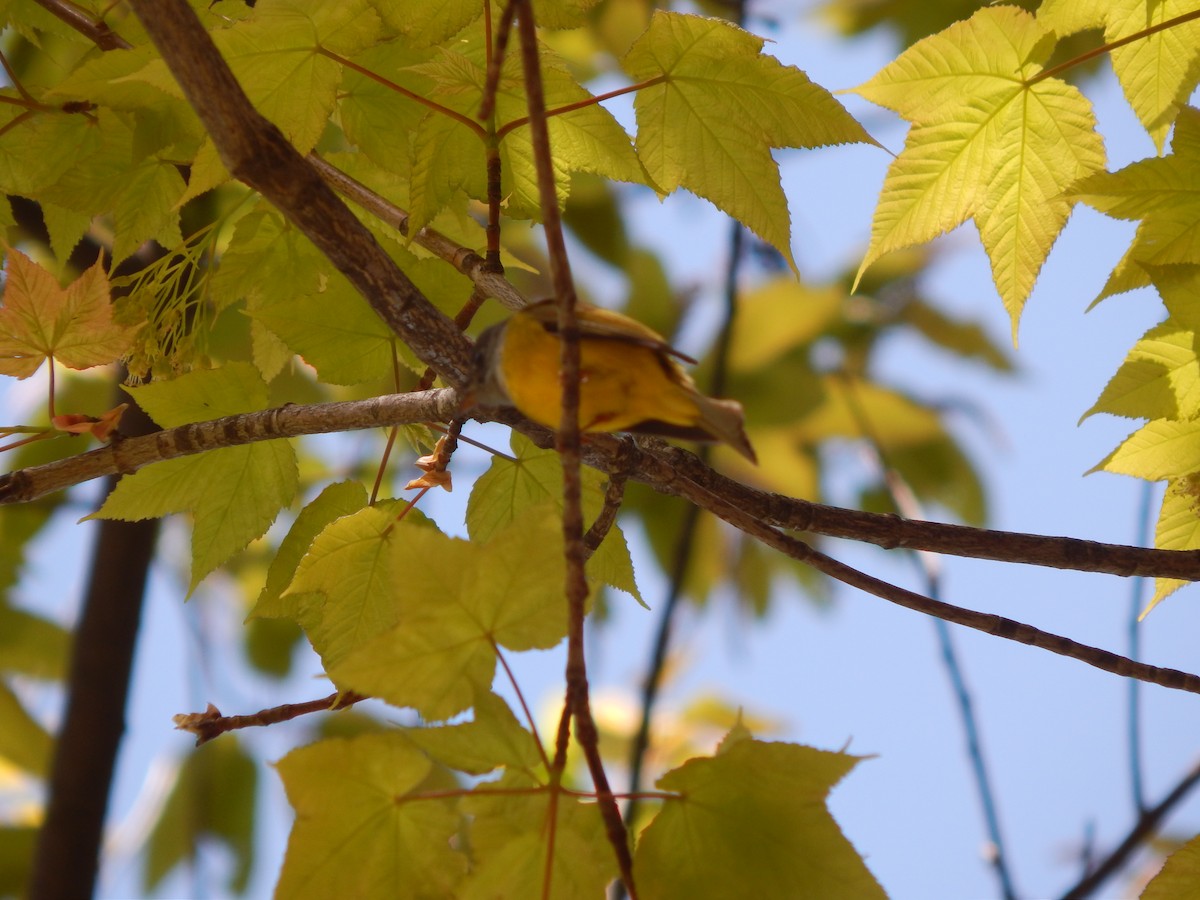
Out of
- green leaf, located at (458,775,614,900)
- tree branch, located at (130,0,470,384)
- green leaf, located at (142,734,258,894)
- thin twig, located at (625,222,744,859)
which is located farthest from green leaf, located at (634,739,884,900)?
green leaf, located at (142,734,258,894)

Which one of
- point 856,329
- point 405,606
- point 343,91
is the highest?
point 856,329

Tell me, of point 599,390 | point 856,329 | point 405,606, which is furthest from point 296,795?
point 856,329

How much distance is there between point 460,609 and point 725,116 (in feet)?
1.34

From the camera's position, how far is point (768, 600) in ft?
9.74

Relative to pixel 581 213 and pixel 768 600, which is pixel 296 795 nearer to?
pixel 581 213

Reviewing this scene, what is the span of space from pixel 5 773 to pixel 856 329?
2.64 m

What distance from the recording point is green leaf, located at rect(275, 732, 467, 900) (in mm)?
522

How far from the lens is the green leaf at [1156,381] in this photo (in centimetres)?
75

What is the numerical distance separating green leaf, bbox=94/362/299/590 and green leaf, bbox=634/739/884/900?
1.32 ft

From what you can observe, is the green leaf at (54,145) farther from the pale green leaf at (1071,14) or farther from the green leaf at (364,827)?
the pale green leaf at (1071,14)

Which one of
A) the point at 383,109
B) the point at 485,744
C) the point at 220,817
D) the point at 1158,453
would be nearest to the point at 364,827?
the point at 485,744

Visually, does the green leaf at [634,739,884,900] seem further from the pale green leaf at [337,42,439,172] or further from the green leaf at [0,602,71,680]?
the green leaf at [0,602,71,680]

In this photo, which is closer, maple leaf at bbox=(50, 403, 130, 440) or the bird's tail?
the bird's tail

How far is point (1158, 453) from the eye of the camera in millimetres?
773
